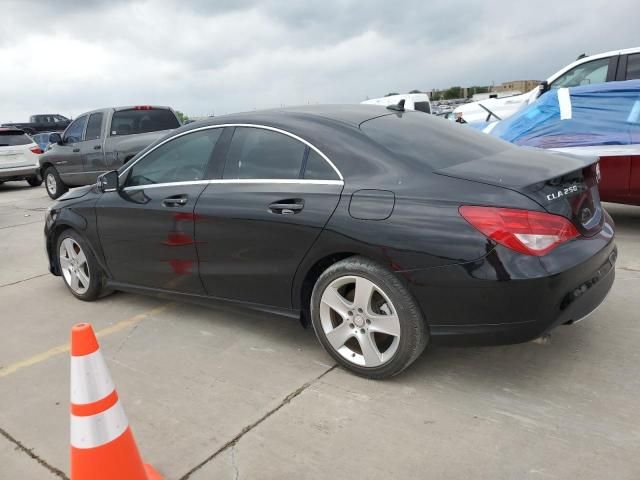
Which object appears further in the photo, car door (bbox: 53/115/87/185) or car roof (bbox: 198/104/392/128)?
car door (bbox: 53/115/87/185)

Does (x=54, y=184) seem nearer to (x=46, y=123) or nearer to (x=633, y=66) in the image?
(x=633, y=66)

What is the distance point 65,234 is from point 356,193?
2.93 meters

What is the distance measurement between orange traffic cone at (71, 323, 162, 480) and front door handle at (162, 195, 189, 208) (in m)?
1.77

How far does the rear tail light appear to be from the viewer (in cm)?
255

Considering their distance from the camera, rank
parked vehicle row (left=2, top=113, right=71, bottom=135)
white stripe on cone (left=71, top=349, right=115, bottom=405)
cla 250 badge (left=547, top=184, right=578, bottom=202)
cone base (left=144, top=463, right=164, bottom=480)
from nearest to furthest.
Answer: white stripe on cone (left=71, top=349, right=115, bottom=405) < cone base (left=144, top=463, right=164, bottom=480) < cla 250 badge (left=547, top=184, right=578, bottom=202) < parked vehicle row (left=2, top=113, right=71, bottom=135)

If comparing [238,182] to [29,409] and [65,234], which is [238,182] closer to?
[29,409]

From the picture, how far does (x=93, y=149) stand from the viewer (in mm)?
10875

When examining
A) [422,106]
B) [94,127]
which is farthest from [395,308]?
[422,106]

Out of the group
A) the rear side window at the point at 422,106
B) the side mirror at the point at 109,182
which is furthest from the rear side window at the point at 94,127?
the rear side window at the point at 422,106

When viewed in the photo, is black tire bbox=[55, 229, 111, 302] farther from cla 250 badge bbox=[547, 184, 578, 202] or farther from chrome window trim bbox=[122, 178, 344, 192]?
cla 250 badge bbox=[547, 184, 578, 202]

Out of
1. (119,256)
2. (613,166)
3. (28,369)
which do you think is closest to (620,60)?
(613,166)

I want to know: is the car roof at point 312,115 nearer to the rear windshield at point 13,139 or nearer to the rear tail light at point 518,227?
the rear tail light at point 518,227

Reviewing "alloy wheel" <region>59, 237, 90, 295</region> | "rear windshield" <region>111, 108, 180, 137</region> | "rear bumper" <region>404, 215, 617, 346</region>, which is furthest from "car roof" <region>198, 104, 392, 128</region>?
"rear windshield" <region>111, 108, 180, 137</region>

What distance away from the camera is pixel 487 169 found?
9.52 ft
